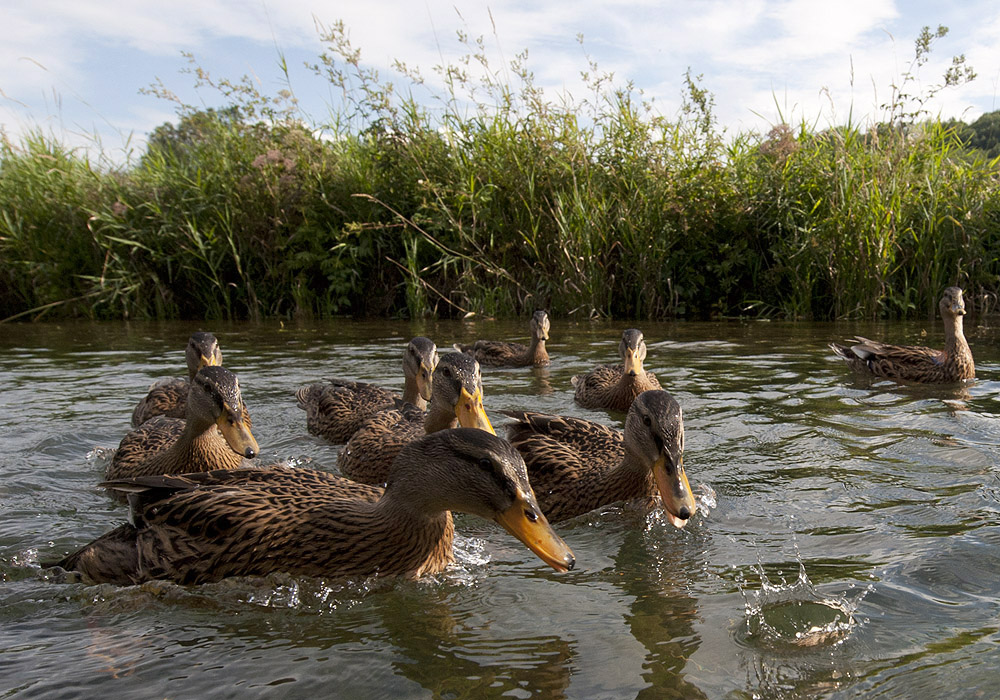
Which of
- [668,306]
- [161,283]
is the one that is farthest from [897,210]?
[161,283]

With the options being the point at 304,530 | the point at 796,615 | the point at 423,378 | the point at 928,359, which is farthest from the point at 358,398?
the point at 928,359

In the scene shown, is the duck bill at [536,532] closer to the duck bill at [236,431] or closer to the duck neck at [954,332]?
the duck bill at [236,431]

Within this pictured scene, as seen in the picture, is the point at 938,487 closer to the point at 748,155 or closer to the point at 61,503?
the point at 61,503

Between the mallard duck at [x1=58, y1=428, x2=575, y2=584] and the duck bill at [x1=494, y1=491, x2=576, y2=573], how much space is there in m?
0.15

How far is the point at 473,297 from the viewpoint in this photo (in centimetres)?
1341

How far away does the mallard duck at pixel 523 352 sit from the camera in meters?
9.02

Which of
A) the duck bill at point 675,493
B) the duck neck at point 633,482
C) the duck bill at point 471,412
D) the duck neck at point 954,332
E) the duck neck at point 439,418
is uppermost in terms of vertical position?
the duck neck at point 954,332

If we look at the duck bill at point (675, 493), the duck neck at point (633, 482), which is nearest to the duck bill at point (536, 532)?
the duck bill at point (675, 493)

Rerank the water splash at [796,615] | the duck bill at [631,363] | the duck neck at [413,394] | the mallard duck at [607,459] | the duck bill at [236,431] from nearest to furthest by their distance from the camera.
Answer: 1. the water splash at [796,615]
2. the mallard duck at [607,459]
3. the duck bill at [236,431]
4. the duck neck at [413,394]
5. the duck bill at [631,363]

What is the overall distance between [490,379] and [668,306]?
16.0 feet

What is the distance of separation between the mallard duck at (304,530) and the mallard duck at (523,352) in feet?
18.2

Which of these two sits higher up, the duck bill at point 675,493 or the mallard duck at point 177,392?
the mallard duck at point 177,392

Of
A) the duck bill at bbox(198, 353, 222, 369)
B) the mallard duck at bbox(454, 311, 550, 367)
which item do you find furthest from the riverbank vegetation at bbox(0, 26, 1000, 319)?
the duck bill at bbox(198, 353, 222, 369)

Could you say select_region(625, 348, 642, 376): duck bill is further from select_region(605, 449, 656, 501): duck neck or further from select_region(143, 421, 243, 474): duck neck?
select_region(143, 421, 243, 474): duck neck
